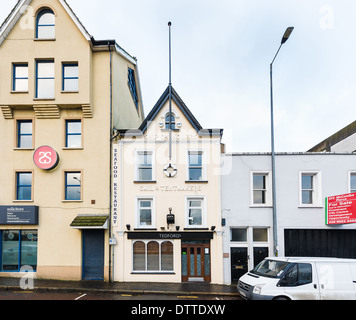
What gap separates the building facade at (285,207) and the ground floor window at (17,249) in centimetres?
1068

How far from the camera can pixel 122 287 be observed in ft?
46.9

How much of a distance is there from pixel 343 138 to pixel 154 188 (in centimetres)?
1904

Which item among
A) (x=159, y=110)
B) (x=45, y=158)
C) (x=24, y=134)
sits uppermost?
(x=159, y=110)

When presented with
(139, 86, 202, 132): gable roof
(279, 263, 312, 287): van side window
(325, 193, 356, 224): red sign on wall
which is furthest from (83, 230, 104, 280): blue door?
(325, 193, 356, 224): red sign on wall

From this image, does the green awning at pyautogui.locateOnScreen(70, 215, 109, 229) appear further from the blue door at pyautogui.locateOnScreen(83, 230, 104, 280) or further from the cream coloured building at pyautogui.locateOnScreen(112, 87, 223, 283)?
the blue door at pyautogui.locateOnScreen(83, 230, 104, 280)

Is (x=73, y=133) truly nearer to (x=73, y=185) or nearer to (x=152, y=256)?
(x=73, y=185)

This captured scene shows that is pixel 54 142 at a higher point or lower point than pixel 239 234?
higher

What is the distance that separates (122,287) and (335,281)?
937cm

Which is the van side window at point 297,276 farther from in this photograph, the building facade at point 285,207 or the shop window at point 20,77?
the shop window at point 20,77

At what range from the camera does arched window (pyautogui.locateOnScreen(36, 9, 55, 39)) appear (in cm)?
1731

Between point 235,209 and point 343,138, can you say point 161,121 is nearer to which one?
point 235,209

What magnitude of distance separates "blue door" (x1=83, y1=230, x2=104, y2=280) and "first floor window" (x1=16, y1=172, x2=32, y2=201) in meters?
3.99

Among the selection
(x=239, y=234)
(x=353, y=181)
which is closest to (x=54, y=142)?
(x=239, y=234)
